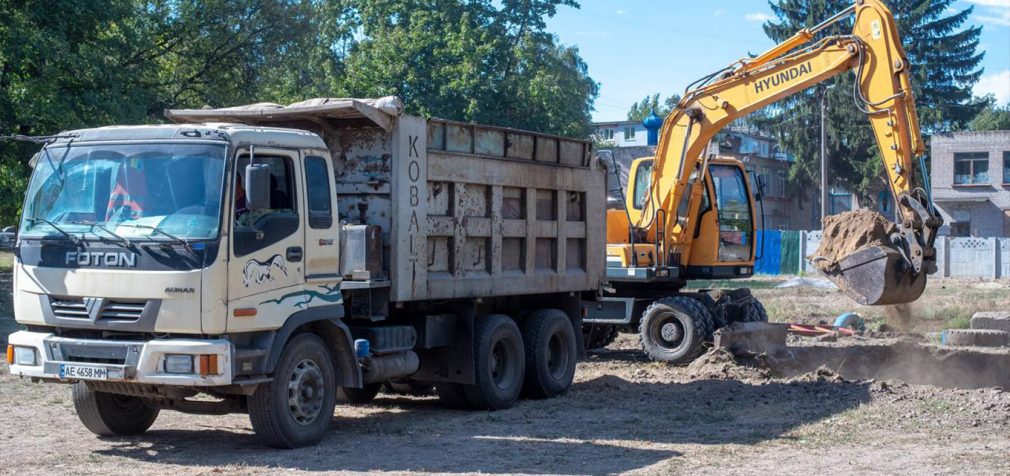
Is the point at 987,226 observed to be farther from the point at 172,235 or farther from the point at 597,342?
the point at 172,235

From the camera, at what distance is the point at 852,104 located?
2496 inches

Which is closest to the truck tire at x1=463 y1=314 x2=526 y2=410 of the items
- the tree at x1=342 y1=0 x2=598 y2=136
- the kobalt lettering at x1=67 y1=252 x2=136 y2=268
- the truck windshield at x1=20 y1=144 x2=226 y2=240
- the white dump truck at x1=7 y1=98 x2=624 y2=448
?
the white dump truck at x1=7 y1=98 x2=624 y2=448

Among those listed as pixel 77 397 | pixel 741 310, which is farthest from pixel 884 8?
pixel 77 397

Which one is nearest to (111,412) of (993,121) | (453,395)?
(453,395)

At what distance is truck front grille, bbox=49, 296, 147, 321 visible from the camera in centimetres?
895

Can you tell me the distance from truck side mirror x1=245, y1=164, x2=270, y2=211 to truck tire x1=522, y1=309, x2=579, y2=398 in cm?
510

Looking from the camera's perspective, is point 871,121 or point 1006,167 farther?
point 1006,167

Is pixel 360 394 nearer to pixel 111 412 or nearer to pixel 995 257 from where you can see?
pixel 111 412

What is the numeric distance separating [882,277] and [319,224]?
8678mm

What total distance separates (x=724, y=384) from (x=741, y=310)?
3471 mm

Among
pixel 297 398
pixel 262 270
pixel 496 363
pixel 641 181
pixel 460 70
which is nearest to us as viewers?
pixel 262 270

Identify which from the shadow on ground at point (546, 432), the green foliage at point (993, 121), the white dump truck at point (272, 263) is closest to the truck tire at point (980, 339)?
the shadow on ground at point (546, 432)

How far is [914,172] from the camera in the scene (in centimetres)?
1606

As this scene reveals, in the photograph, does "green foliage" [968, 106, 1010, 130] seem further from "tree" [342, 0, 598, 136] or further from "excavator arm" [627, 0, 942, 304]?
"excavator arm" [627, 0, 942, 304]
